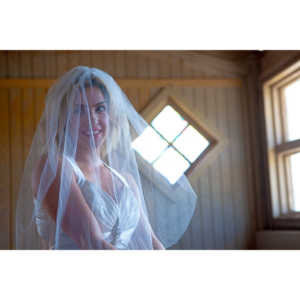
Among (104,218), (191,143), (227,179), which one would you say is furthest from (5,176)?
(227,179)

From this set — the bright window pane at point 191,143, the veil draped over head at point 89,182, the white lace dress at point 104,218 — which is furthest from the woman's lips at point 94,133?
the bright window pane at point 191,143

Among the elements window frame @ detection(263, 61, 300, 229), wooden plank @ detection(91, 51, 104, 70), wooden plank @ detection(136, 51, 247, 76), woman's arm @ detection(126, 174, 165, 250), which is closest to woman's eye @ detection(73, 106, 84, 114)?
woman's arm @ detection(126, 174, 165, 250)

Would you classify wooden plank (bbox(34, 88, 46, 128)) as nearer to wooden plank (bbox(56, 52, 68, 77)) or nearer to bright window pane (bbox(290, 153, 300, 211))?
wooden plank (bbox(56, 52, 68, 77))

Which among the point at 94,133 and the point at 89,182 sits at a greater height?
the point at 94,133

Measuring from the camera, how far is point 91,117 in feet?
4.34

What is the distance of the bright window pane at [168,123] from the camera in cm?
162

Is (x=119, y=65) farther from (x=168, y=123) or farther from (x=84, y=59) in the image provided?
(x=168, y=123)

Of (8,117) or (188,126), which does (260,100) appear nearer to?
(188,126)

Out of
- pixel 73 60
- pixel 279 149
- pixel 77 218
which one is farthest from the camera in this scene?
pixel 279 149

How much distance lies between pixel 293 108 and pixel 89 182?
29.9 inches
